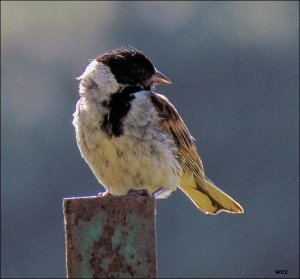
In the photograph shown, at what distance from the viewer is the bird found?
291 inches

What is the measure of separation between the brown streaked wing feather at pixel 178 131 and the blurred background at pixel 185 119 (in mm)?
15292

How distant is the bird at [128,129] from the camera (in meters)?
7.39

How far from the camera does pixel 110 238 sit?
5.36 metres

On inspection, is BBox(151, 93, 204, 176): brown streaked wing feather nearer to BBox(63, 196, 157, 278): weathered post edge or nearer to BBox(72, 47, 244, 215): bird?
BBox(72, 47, 244, 215): bird

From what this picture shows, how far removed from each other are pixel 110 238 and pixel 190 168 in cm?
277

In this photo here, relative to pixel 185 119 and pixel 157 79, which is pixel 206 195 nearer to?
pixel 157 79

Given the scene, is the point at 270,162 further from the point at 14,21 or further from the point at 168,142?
the point at 168,142

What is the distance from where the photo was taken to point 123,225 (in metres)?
5.39

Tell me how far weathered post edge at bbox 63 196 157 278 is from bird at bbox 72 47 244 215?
1.88m

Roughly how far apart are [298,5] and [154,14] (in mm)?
2602

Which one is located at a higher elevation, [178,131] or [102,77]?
[102,77]

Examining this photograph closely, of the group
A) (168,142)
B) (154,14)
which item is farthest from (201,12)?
(168,142)

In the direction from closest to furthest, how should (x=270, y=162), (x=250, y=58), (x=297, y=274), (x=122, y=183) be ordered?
(x=122, y=183)
(x=297, y=274)
(x=270, y=162)
(x=250, y=58)

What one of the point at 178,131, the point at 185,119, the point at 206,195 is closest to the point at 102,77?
the point at 178,131
